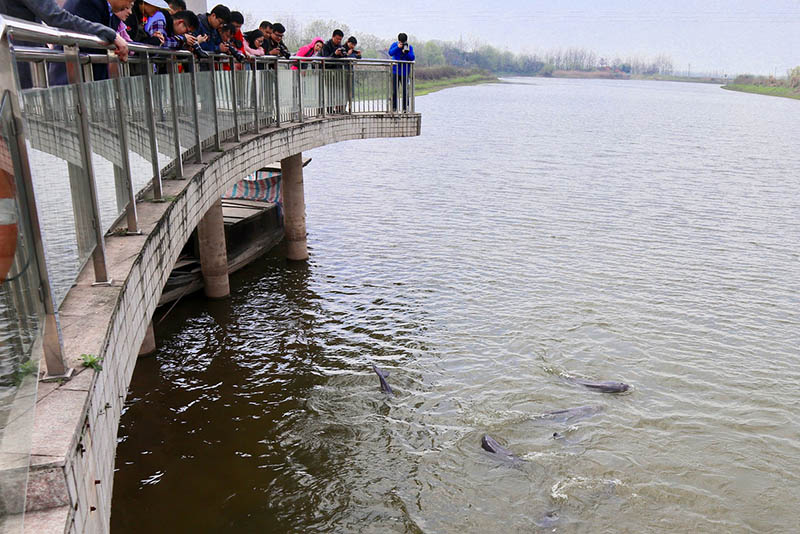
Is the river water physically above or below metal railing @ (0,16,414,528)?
below

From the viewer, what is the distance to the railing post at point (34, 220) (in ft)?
9.07

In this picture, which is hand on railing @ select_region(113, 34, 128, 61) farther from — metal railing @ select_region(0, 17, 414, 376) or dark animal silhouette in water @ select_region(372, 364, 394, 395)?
dark animal silhouette in water @ select_region(372, 364, 394, 395)

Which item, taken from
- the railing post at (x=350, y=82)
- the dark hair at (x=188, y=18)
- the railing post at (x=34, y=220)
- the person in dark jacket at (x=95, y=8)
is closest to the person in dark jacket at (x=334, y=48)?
the railing post at (x=350, y=82)

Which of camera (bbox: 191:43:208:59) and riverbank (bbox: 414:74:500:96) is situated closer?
camera (bbox: 191:43:208:59)

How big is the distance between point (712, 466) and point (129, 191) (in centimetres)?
778

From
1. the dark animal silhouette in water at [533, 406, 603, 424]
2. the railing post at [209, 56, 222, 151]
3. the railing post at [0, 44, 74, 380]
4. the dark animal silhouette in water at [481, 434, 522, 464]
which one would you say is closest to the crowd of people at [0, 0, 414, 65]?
the railing post at [209, 56, 222, 151]

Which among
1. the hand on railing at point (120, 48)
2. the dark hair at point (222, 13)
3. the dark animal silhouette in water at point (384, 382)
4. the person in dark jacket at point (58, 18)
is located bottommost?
the dark animal silhouette in water at point (384, 382)

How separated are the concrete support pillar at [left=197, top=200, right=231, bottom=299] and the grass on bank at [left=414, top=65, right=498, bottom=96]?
77200 millimetres

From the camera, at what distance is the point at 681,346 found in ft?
39.7

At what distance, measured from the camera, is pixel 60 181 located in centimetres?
374

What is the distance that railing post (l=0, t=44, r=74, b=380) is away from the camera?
2764mm

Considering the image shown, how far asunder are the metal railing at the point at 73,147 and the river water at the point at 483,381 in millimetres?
3651

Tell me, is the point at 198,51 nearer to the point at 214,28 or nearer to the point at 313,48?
the point at 214,28

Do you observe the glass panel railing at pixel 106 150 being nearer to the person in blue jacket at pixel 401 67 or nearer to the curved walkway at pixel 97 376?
the curved walkway at pixel 97 376
